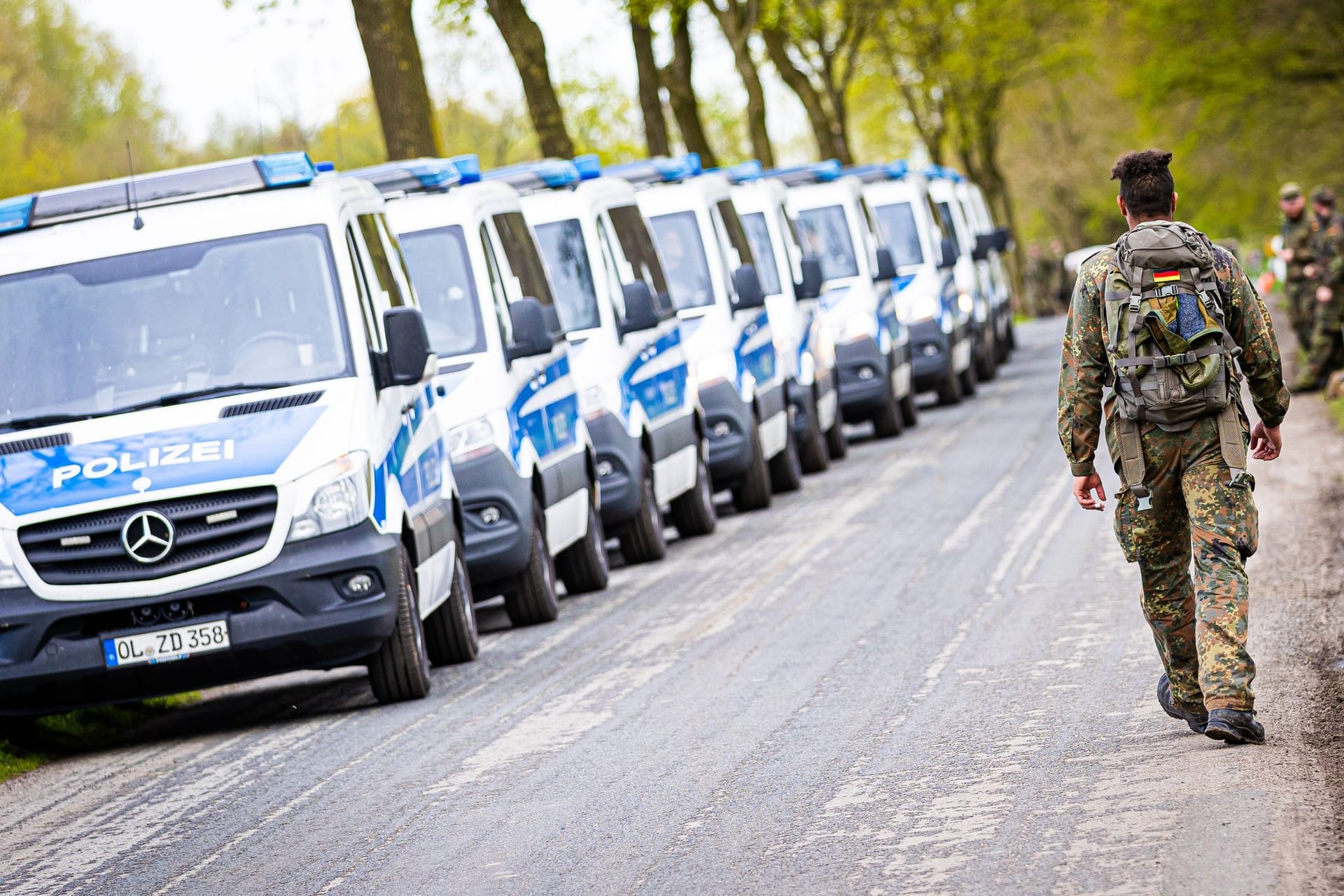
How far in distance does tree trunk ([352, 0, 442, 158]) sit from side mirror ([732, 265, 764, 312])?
173 inches

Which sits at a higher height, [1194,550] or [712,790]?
[1194,550]

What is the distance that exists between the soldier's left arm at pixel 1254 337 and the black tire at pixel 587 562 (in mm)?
6735

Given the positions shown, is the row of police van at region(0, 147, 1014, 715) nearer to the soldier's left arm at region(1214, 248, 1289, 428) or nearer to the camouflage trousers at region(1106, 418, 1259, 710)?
the camouflage trousers at region(1106, 418, 1259, 710)

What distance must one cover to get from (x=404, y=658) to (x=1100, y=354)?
392 cm

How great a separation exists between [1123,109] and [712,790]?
61.4 m

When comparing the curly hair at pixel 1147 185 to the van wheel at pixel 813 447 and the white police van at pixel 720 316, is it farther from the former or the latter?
the van wheel at pixel 813 447

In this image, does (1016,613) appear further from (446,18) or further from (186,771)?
(446,18)

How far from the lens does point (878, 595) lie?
11422 millimetres

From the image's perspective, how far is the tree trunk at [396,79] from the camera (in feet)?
65.8

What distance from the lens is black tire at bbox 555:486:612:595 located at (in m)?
13.5

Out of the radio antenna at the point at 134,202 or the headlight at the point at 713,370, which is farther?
the headlight at the point at 713,370

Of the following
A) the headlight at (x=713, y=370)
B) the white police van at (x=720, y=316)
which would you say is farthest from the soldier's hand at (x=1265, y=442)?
the headlight at (x=713, y=370)

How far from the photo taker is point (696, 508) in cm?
1598

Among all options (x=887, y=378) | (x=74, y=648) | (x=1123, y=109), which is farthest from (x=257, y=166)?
(x=1123, y=109)
